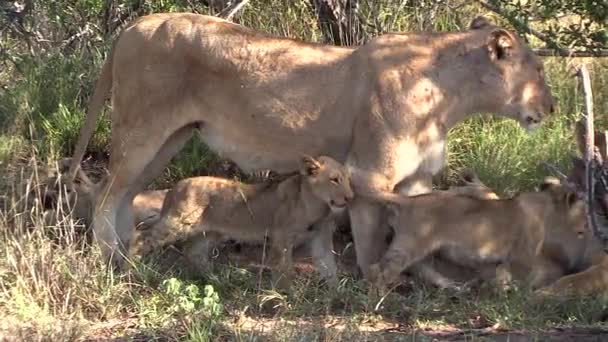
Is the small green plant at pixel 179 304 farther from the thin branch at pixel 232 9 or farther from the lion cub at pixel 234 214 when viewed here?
the thin branch at pixel 232 9

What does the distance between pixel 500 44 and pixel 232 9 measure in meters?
2.61

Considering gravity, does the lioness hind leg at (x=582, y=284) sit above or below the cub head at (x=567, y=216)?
below

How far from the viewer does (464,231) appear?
6453mm

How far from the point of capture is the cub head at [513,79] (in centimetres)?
671

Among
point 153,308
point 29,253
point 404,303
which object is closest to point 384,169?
point 404,303

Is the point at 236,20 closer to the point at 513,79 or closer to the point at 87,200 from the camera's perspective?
the point at 87,200

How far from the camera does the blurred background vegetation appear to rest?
8336mm

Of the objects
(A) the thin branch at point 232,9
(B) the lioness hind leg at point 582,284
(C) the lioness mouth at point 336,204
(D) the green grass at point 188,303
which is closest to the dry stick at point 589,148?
(D) the green grass at point 188,303

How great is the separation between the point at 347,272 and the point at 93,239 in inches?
60.6

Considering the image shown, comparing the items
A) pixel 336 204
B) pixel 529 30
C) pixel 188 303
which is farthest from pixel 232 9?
pixel 188 303

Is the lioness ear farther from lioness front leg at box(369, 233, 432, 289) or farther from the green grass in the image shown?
the green grass

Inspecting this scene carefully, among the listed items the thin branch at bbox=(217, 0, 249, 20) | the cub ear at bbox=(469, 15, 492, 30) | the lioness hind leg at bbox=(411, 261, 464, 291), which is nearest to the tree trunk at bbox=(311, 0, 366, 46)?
the thin branch at bbox=(217, 0, 249, 20)

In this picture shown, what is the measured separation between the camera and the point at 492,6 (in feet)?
25.5

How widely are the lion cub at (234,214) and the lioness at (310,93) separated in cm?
21
